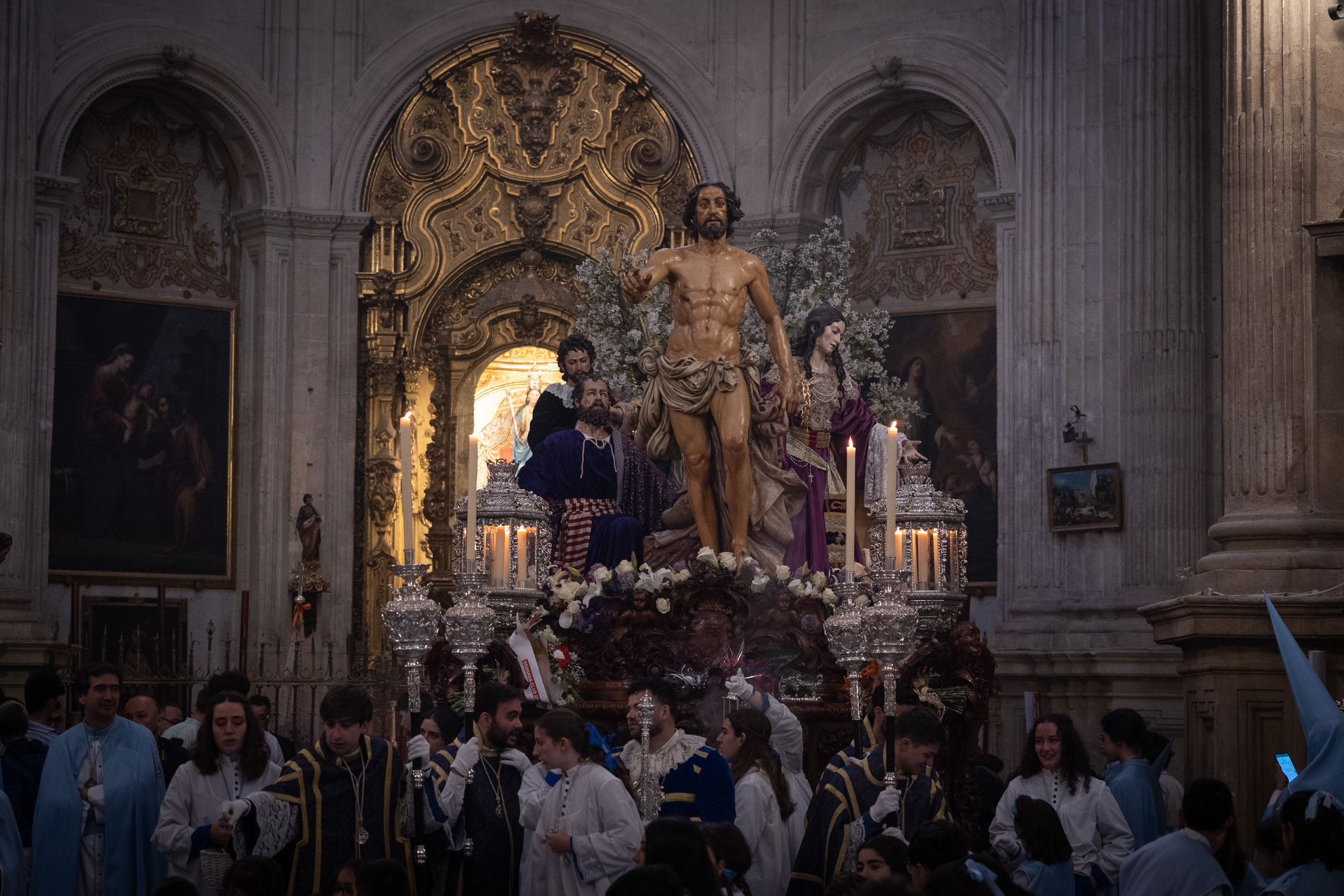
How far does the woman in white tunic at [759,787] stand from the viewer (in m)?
9.21

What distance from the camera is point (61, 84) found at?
1922 cm

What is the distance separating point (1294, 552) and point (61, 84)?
12.5 metres

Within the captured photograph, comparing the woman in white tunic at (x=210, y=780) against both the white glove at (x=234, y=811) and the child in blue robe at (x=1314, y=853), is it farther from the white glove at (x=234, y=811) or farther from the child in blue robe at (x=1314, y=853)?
the child in blue robe at (x=1314, y=853)

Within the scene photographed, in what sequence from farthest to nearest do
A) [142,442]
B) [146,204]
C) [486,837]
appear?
[146,204], [142,442], [486,837]

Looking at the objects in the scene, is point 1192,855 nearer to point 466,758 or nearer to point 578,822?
point 578,822

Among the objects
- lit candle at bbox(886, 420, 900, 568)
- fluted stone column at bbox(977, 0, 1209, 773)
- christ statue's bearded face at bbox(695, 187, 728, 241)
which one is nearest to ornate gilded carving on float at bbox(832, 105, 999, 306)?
fluted stone column at bbox(977, 0, 1209, 773)

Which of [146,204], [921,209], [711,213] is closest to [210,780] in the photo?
[711,213]

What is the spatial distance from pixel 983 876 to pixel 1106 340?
35.3 feet

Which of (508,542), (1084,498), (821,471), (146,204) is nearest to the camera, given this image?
(508,542)

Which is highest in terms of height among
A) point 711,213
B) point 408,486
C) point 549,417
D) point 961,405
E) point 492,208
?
point 492,208

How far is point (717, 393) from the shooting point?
508 inches

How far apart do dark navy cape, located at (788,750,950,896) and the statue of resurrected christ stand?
3.98 metres

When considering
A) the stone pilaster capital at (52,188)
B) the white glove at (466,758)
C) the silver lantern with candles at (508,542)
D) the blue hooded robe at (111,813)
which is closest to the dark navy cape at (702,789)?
the white glove at (466,758)

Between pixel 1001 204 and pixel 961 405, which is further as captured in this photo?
pixel 961 405
